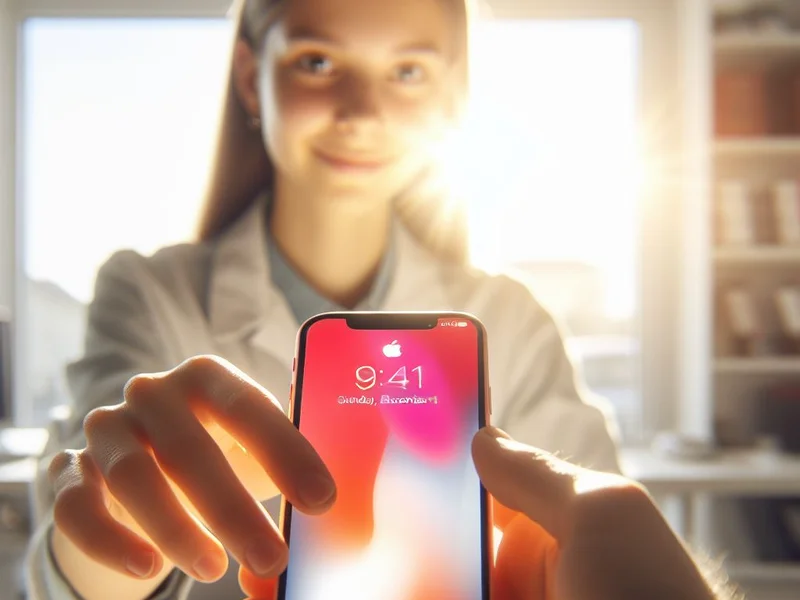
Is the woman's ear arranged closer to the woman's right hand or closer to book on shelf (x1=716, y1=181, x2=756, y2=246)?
the woman's right hand

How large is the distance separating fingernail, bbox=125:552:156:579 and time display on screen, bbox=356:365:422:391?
0.11 meters

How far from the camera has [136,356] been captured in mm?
423

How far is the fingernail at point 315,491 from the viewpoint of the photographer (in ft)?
0.78

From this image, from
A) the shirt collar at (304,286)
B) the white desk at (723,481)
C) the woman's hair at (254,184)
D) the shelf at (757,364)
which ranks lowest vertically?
the white desk at (723,481)

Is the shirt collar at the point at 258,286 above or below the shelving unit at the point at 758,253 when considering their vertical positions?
above

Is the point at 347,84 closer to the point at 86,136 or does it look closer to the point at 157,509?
the point at 157,509

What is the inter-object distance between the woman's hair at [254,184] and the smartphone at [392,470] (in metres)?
0.21

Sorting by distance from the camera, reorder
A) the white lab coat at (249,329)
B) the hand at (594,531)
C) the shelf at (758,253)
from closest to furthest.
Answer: the hand at (594,531)
the white lab coat at (249,329)
the shelf at (758,253)

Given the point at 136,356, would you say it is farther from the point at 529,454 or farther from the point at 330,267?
the point at 529,454

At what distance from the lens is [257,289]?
1.48ft

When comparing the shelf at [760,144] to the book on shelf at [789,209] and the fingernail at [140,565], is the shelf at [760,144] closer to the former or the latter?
the book on shelf at [789,209]

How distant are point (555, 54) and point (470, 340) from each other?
1380 mm

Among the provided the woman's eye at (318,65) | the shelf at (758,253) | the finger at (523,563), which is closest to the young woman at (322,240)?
the woman's eye at (318,65)

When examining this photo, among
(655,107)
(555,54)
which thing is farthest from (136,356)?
(655,107)
